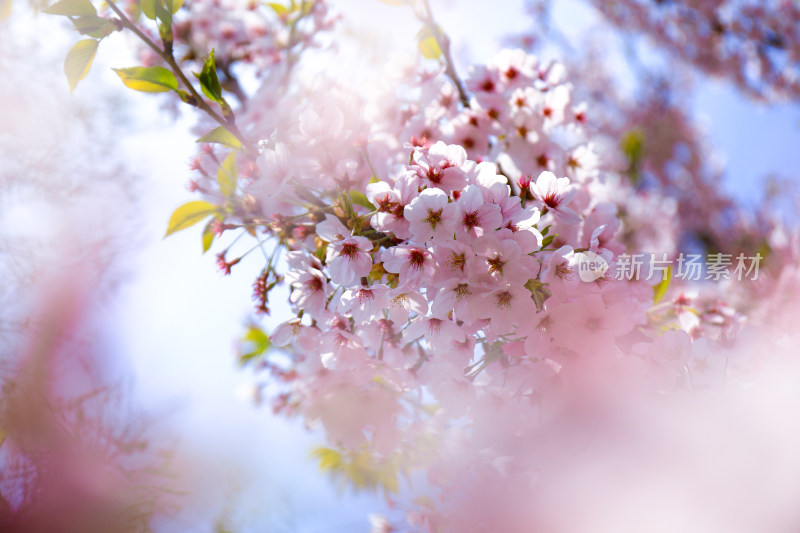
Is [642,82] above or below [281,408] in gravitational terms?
above

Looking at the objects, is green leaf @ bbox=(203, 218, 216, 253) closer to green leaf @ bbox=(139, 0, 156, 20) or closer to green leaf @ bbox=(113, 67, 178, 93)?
green leaf @ bbox=(113, 67, 178, 93)

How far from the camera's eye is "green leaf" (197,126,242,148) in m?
0.82

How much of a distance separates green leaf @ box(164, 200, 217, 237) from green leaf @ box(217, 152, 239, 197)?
45mm

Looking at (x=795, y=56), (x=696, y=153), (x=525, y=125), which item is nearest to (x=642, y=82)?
(x=795, y=56)

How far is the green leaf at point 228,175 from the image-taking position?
1.00 meters

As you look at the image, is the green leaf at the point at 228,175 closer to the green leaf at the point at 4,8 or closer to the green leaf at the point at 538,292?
the green leaf at the point at 4,8

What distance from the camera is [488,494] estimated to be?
1.04 m

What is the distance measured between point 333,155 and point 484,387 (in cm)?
56

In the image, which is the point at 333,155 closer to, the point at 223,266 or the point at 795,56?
the point at 223,266

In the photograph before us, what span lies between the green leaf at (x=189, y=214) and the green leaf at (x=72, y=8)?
0.35m

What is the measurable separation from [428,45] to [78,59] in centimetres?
77

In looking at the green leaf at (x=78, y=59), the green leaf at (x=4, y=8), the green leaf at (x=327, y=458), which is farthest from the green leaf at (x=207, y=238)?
the green leaf at (x=327, y=458)

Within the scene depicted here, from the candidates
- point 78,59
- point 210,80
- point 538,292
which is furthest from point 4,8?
point 538,292

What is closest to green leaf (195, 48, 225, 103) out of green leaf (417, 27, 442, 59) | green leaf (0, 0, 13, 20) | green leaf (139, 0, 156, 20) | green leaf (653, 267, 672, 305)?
green leaf (139, 0, 156, 20)
